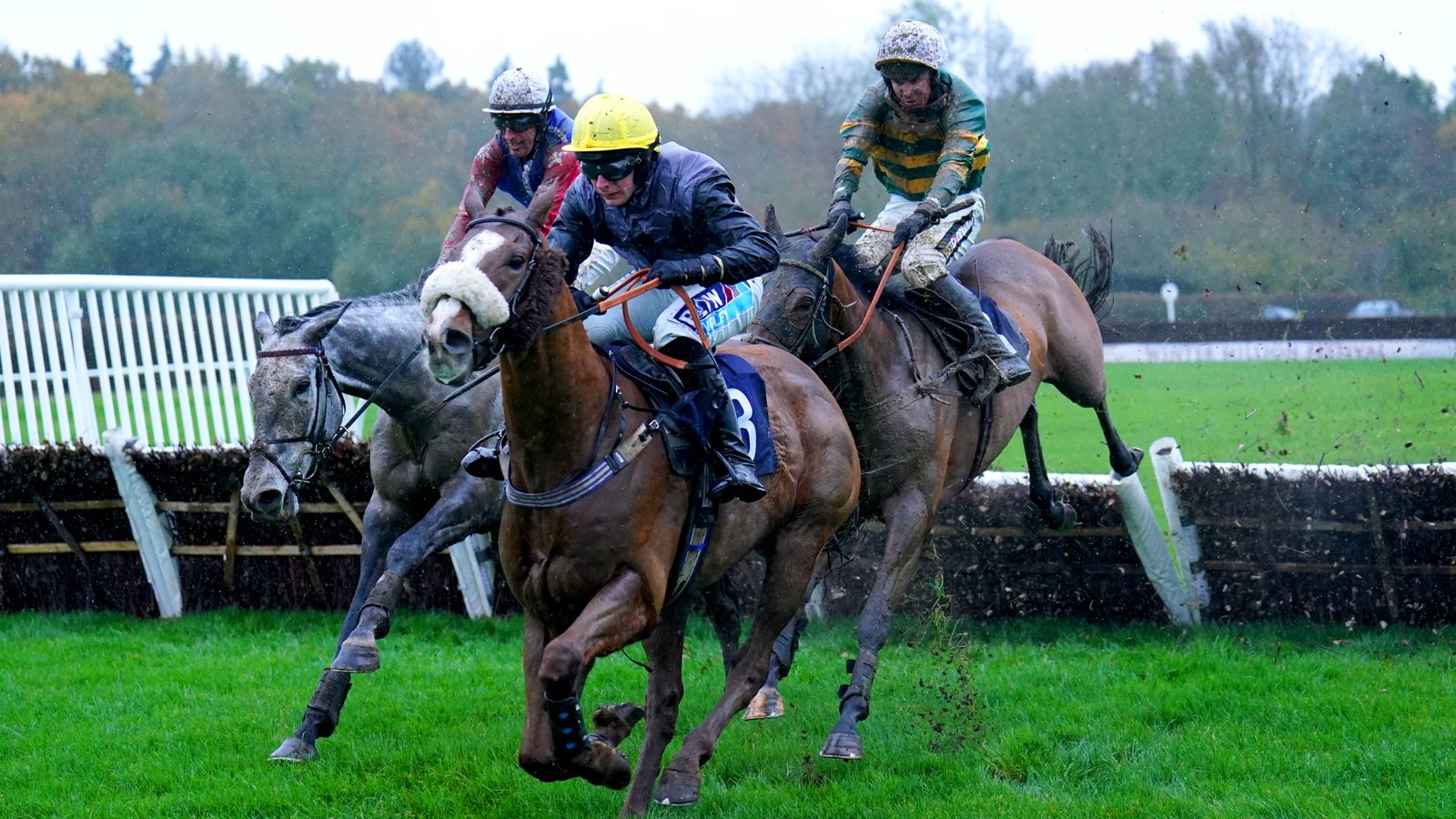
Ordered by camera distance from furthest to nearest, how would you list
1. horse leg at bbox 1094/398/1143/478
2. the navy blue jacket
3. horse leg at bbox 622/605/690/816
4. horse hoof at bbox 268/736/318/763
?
horse leg at bbox 1094/398/1143/478 → horse hoof at bbox 268/736/318/763 → horse leg at bbox 622/605/690/816 → the navy blue jacket

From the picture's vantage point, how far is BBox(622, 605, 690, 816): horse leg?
185 inches

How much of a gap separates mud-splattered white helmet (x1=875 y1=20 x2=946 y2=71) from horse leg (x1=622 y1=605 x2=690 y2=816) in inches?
115

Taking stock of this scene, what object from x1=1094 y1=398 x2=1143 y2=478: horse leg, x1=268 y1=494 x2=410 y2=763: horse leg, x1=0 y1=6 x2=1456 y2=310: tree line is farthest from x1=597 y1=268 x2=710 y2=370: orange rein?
x1=0 y1=6 x2=1456 y2=310: tree line

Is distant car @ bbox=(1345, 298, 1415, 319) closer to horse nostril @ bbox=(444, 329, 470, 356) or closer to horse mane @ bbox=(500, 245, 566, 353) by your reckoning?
horse mane @ bbox=(500, 245, 566, 353)

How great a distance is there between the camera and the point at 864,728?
602cm

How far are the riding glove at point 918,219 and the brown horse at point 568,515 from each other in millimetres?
1905

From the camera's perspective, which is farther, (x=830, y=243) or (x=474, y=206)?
(x=830, y=243)

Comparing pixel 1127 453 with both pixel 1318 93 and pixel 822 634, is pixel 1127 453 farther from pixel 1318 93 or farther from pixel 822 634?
pixel 1318 93

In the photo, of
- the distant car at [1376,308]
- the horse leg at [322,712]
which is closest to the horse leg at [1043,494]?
the horse leg at [322,712]

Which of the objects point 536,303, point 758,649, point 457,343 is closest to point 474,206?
point 536,303

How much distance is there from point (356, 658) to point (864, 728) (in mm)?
2148

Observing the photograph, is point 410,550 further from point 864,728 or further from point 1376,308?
point 1376,308

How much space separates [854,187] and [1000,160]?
19.6m

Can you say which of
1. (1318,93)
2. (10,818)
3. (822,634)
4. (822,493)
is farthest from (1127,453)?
(1318,93)
